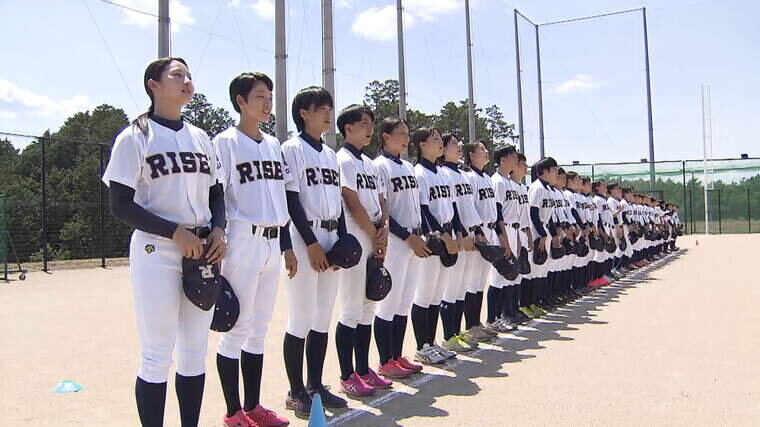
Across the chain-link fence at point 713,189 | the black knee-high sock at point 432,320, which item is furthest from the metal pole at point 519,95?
the black knee-high sock at point 432,320

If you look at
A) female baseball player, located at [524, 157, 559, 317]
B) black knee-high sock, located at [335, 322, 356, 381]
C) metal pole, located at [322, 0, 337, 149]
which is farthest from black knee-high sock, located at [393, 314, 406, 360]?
metal pole, located at [322, 0, 337, 149]

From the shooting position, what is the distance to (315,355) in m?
4.59

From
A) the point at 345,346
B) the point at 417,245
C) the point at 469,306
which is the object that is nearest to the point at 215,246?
the point at 345,346

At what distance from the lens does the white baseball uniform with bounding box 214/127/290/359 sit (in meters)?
3.79

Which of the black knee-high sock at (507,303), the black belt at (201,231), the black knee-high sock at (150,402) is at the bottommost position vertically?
the black knee-high sock at (507,303)

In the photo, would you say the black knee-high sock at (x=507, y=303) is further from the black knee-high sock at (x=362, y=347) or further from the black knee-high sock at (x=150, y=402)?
the black knee-high sock at (x=150, y=402)

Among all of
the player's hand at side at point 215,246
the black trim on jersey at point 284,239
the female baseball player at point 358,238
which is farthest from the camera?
the female baseball player at point 358,238

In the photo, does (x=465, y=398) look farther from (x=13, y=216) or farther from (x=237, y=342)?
(x=13, y=216)

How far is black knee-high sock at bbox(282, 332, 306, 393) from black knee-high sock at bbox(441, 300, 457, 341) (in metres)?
2.38

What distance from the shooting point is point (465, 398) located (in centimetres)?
479

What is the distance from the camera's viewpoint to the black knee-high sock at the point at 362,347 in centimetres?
510

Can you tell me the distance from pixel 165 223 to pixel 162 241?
120mm

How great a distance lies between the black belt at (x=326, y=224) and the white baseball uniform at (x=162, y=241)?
1126mm

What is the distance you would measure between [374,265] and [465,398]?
3.88 feet
